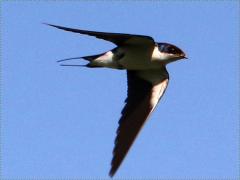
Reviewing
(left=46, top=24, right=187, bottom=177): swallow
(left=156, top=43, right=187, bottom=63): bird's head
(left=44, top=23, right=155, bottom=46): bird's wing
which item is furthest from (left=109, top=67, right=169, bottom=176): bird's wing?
(left=44, top=23, right=155, bottom=46): bird's wing

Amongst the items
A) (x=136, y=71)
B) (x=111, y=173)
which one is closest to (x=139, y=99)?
(x=136, y=71)

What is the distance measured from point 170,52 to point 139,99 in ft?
2.92

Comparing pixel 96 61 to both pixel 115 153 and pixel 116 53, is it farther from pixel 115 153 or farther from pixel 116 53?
pixel 115 153

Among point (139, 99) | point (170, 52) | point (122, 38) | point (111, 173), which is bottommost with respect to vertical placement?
point (139, 99)

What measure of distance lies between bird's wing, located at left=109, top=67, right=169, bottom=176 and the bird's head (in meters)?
0.60

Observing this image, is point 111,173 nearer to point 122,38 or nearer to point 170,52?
point 122,38

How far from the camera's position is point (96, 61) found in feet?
26.4

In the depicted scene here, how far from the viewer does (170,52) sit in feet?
26.4

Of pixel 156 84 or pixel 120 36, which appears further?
pixel 156 84

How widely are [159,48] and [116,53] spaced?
0.47m

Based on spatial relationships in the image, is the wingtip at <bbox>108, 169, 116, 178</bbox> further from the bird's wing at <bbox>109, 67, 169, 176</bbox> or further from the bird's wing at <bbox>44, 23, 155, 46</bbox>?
the bird's wing at <bbox>44, 23, 155, 46</bbox>

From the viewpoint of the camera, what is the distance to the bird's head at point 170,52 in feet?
26.4

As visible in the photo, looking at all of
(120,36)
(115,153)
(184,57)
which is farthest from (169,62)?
(115,153)

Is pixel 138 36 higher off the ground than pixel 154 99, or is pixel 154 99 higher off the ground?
pixel 138 36
